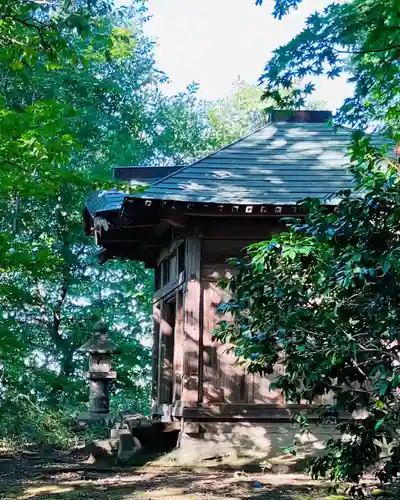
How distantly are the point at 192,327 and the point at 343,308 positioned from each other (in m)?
4.55

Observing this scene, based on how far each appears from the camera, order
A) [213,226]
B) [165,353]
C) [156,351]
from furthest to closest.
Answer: [156,351], [165,353], [213,226]

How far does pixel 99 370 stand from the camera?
11727mm

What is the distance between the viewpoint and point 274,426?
8305 mm

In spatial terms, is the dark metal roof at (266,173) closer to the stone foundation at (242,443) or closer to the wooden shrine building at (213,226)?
the wooden shrine building at (213,226)

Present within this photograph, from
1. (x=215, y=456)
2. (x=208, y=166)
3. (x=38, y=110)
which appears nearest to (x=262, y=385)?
(x=215, y=456)

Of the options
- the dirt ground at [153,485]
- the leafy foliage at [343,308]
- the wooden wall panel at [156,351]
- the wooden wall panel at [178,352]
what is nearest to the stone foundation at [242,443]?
the dirt ground at [153,485]

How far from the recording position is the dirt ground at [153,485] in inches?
240

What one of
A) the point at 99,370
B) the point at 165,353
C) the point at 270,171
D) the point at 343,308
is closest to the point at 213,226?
the point at 270,171

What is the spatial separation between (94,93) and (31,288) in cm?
664

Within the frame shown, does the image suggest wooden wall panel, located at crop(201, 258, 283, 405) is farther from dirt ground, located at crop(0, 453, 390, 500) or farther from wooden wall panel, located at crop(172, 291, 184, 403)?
dirt ground, located at crop(0, 453, 390, 500)

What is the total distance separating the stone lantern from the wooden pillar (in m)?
3.41

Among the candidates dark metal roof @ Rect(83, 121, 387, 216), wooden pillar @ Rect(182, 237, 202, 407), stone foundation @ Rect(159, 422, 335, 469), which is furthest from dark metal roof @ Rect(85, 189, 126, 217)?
stone foundation @ Rect(159, 422, 335, 469)

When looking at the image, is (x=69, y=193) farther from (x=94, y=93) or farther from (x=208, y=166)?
(x=208, y=166)

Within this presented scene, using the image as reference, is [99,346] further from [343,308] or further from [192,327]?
[343,308]
